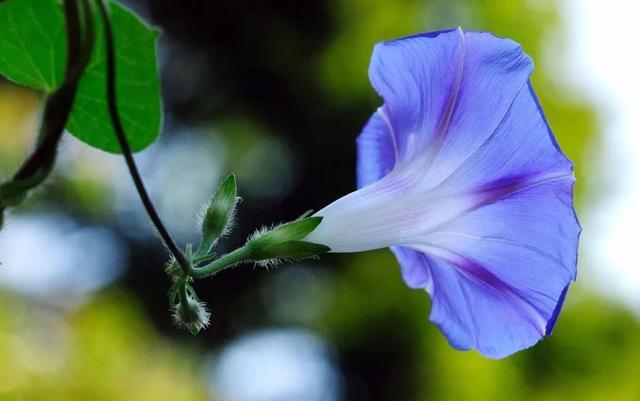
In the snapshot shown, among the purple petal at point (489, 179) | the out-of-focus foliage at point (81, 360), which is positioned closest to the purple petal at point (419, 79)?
the purple petal at point (489, 179)

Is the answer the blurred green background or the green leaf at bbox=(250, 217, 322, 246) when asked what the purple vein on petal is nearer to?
the green leaf at bbox=(250, 217, 322, 246)

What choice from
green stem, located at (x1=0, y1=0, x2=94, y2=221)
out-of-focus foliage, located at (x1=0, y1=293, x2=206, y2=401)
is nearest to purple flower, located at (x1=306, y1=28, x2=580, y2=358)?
green stem, located at (x1=0, y1=0, x2=94, y2=221)

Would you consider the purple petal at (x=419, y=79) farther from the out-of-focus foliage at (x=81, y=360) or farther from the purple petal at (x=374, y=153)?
the out-of-focus foliage at (x=81, y=360)

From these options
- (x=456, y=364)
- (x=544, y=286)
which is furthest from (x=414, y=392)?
(x=544, y=286)

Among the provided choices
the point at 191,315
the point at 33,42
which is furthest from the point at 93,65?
the point at 191,315

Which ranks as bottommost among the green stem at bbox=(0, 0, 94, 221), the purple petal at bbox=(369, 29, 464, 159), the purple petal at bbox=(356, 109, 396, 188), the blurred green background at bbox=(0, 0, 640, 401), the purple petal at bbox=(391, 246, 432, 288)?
the blurred green background at bbox=(0, 0, 640, 401)

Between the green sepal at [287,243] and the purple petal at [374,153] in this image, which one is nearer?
the green sepal at [287,243]
